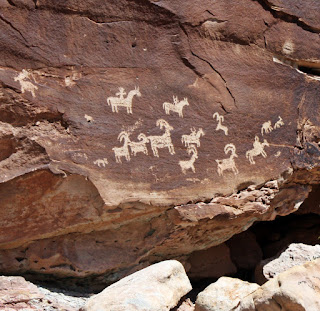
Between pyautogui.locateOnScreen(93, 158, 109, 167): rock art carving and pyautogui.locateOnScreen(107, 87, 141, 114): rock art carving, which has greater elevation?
pyautogui.locateOnScreen(107, 87, 141, 114): rock art carving

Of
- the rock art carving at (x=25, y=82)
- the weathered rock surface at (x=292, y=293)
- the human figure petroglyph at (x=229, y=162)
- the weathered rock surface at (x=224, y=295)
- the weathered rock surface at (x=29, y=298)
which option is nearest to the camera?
the weathered rock surface at (x=292, y=293)

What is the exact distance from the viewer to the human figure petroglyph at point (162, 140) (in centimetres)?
444

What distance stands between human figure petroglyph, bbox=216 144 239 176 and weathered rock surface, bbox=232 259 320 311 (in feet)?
4.51

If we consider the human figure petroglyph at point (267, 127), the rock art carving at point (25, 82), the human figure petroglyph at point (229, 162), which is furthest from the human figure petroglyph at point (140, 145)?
the human figure petroglyph at point (267, 127)

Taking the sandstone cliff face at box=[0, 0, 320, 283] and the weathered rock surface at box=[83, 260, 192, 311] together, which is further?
the sandstone cliff face at box=[0, 0, 320, 283]

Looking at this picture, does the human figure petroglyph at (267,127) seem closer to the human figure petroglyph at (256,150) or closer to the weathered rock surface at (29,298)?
the human figure petroglyph at (256,150)

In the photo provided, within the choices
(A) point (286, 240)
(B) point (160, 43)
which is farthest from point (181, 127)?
(A) point (286, 240)

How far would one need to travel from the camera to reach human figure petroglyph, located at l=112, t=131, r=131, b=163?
4.29 m

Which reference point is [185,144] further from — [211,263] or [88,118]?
[211,263]

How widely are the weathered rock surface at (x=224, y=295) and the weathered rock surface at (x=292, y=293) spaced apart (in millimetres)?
366

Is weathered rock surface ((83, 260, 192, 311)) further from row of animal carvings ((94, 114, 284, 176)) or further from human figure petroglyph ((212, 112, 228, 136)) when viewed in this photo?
human figure petroglyph ((212, 112, 228, 136))

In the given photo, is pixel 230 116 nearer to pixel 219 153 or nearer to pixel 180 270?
pixel 219 153

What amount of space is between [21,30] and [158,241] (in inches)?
86.3

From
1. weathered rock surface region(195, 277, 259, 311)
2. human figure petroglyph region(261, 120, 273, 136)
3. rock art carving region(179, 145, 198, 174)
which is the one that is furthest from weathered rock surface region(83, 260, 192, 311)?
human figure petroglyph region(261, 120, 273, 136)
